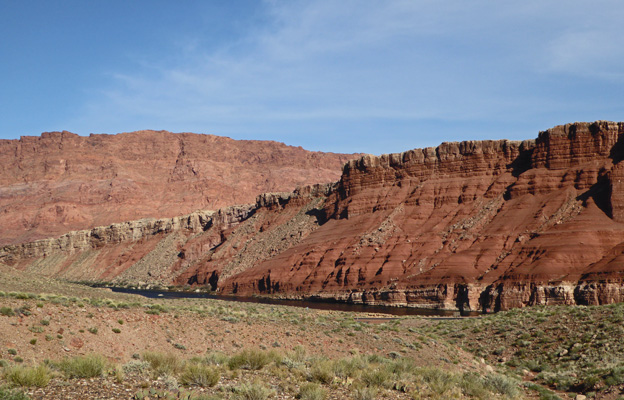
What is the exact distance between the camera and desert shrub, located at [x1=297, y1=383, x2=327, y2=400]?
13.8 metres

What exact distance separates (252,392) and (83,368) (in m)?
4.03

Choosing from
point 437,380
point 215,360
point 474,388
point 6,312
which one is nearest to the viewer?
point 474,388

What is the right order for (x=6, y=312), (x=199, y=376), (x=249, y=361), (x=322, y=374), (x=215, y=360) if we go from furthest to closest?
(x=6, y=312) → (x=215, y=360) → (x=249, y=361) → (x=322, y=374) → (x=199, y=376)

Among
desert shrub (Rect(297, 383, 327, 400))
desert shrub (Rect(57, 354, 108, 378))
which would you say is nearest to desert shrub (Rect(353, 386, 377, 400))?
desert shrub (Rect(297, 383, 327, 400))

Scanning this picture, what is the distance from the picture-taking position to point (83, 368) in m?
14.0

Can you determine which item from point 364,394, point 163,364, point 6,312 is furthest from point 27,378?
point 6,312

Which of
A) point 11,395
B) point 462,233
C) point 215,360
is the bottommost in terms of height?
point 215,360

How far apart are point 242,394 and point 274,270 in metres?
78.1

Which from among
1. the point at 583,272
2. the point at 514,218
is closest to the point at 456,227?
the point at 514,218

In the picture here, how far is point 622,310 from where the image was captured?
101 ft

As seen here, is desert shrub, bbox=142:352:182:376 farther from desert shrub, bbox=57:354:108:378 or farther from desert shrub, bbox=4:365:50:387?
desert shrub, bbox=4:365:50:387

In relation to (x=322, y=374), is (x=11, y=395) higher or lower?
higher

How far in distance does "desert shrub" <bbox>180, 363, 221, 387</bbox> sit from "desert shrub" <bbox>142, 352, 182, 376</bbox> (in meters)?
0.45

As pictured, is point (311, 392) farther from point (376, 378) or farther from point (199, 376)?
point (376, 378)
